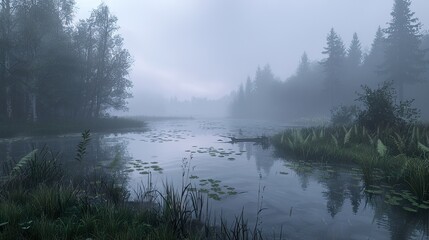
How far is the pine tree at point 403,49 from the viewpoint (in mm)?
40625

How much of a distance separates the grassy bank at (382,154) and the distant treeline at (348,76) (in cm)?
888

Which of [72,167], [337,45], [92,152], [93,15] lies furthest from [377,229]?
[337,45]

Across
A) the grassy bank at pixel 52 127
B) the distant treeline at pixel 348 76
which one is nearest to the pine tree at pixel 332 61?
the distant treeline at pixel 348 76

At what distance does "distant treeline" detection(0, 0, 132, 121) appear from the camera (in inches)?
1040

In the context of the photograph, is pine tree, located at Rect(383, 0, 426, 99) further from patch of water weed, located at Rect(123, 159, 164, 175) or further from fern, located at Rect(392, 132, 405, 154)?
patch of water weed, located at Rect(123, 159, 164, 175)

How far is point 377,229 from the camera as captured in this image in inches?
221

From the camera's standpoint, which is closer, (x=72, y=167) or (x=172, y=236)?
(x=172, y=236)

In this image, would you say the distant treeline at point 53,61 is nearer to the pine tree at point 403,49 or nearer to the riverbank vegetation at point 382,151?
the riverbank vegetation at point 382,151

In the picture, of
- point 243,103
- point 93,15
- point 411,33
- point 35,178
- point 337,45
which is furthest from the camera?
point 243,103

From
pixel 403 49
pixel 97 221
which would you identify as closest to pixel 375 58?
pixel 403 49

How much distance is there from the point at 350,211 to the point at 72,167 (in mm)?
10029

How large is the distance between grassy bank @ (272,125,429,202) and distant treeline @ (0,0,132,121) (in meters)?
22.6

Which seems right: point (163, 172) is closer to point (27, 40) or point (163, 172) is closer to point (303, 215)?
point (303, 215)

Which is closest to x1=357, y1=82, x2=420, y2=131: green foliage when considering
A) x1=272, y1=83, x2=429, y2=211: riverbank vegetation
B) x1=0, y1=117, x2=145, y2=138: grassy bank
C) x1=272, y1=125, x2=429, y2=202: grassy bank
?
x1=272, y1=83, x2=429, y2=211: riverbank vegetation
